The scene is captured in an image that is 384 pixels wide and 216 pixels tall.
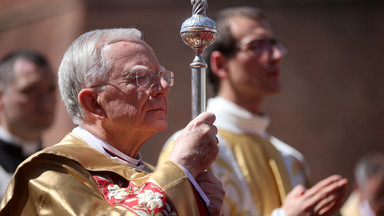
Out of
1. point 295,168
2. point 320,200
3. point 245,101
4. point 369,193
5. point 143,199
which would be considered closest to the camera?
point 143,199

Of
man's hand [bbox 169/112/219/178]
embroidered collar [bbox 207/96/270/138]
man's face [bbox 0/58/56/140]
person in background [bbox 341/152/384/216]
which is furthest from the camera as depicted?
person in background [bbox 341/152/384/216]

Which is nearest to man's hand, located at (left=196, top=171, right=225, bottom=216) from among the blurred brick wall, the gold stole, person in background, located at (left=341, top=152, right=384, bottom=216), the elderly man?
the elderly man

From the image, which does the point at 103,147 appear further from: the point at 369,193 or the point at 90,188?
the point at 369,193

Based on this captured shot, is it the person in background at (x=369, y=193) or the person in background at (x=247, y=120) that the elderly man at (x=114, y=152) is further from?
the person in background at (x=369, y=193)

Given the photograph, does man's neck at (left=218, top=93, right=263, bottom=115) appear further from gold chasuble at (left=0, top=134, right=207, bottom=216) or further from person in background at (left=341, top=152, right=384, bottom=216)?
person in background at (left=341, top=152, right=384, bottom=216)

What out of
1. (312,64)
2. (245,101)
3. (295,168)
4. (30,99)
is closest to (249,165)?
(295,168)

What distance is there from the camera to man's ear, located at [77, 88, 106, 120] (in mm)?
3027

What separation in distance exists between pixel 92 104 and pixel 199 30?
58 cm

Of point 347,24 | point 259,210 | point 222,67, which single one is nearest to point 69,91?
point 259,210

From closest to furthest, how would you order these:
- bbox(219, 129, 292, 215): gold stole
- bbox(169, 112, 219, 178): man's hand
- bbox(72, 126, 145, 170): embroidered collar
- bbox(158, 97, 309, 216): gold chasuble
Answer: bbox(169, 112, 219, 178): man's hand < bbox(72, 126, 145, 170): embroidered collar < bbox(158, 97, 309, 216): gold chasuble < bbox(219, 129, 292, 215): gold stole

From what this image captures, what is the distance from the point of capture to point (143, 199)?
2.68 m

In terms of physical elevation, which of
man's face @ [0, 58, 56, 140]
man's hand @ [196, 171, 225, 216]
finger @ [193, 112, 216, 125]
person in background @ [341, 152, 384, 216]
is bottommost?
person in background @ [341, 152, 384, 216]

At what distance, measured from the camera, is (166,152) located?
173 inches

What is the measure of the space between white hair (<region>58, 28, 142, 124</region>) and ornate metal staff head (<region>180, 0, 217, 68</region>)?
0.97ft
